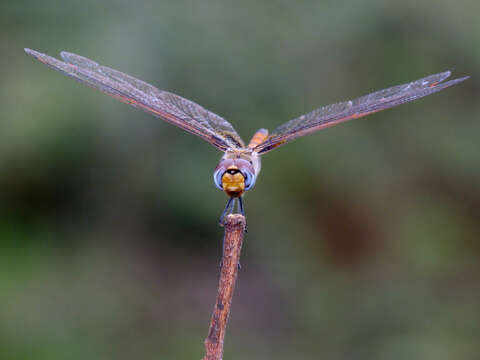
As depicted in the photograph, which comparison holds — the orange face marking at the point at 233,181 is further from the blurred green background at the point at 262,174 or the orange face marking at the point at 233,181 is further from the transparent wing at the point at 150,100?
the blurred green background at the point at 262,174

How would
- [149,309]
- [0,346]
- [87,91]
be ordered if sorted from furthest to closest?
[149,309]
[87,91]
[0,346]

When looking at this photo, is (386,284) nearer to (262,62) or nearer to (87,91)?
(262,62)

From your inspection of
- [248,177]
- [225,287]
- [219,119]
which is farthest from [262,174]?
[225,287]

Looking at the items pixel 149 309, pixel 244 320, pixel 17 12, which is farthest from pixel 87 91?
pixel 244 320

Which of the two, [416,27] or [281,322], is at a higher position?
[416,27]

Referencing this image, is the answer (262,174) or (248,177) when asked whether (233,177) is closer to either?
(248,177)

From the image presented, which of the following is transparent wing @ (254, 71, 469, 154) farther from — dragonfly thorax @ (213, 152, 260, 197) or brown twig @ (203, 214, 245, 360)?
brown twig @ (203, 214, 245, 360)

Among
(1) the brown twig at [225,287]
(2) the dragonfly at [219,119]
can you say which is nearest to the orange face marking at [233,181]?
(2) the dragonfly at [219,119]
